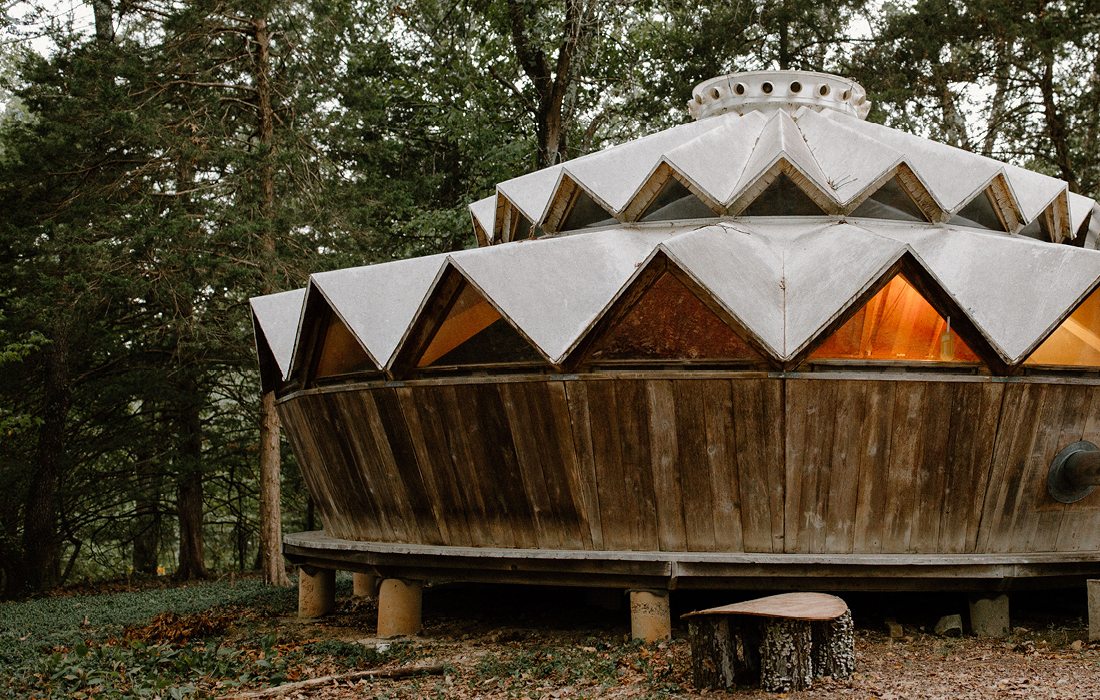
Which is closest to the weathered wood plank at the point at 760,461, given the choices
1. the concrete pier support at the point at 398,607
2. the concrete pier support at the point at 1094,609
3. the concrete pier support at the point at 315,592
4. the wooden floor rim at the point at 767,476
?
the wooden floor rim at the point at 767,476

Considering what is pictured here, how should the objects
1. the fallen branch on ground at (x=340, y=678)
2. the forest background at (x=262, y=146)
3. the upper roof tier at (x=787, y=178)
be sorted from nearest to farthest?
the fallen branch on ground at (x=340, y=678) < the upper roof tier at (x=787, y=178) < the forest background at (x=262, y=146)

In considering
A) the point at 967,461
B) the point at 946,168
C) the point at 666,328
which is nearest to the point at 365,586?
the point at 666,328

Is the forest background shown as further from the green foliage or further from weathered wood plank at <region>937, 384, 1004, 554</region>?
weathered wood plank at <region>937, 384, 1004, 554</region>

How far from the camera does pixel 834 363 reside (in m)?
7.81

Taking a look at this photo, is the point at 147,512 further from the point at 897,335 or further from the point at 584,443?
the point at 897,335

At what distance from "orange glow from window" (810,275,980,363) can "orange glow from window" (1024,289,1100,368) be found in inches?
26.0

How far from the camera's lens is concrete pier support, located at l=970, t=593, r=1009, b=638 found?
830cm

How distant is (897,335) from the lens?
8.04m

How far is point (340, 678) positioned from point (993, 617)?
17.8 feet

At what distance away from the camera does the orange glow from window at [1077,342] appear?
807 centimetres

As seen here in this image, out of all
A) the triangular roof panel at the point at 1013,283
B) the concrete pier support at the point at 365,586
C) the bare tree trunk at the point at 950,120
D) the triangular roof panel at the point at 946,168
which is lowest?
the concrete pier support at the point at 365,586

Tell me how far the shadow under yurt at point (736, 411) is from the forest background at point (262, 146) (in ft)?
21.3

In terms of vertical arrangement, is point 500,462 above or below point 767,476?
above

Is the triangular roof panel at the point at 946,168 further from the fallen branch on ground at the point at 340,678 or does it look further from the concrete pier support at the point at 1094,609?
the fallen branch on ground at the point at 340,678
